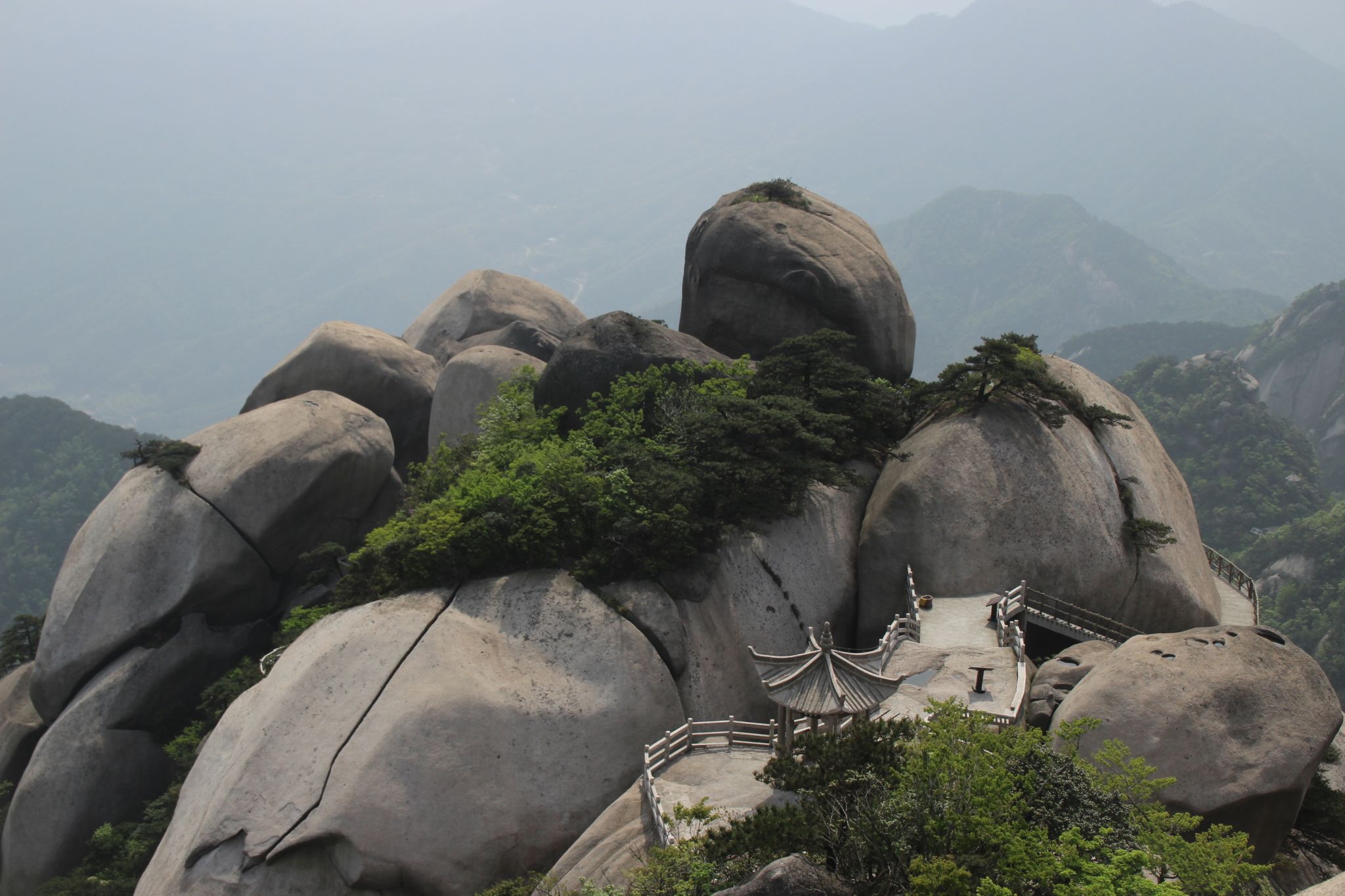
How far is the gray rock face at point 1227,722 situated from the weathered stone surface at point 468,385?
1889cm

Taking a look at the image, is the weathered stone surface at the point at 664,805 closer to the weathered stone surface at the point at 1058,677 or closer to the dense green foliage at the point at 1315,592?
the weathered stone surface at the point at 1058,677

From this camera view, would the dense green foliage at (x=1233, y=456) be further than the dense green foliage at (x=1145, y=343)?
No

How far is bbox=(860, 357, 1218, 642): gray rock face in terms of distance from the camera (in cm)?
2252

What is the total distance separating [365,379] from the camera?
33281mm

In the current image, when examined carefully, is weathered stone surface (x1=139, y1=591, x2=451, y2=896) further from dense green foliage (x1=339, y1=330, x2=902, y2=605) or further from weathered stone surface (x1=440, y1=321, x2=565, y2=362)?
weathered stone surface (x1=440, y1=321, x2=565, y2=362)

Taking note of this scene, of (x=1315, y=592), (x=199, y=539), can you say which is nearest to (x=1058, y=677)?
(x=199, y=539)

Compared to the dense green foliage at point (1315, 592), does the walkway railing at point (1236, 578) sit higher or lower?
higher

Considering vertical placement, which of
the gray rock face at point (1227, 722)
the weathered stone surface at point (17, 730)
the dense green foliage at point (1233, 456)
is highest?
the gray rock face at point (1227, 722)

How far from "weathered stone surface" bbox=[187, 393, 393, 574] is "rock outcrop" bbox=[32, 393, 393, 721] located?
31 millimetres

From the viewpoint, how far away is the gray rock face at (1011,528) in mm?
22516

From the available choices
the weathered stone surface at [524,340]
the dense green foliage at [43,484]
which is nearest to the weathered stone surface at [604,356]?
the weathered stone surface at [524,340]

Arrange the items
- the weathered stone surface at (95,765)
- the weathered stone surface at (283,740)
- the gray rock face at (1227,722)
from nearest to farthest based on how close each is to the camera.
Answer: the gray rock face at (1227,722) → the weathered stone surface at (283,740) → the weathered stone surface at (95,765)

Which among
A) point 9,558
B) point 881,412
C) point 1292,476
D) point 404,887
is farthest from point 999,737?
point 9,558

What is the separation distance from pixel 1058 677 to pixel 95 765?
21270 millimetres
